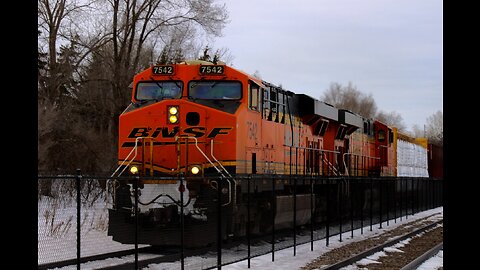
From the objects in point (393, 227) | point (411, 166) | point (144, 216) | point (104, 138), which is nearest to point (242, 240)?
point (144, 216)

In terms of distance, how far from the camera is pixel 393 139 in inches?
1230

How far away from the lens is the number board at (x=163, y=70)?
14.4 metres

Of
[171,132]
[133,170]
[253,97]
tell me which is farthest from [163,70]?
[133,170]

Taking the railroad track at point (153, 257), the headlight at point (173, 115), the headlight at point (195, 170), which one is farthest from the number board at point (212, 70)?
the railroad track at point (153, 257)

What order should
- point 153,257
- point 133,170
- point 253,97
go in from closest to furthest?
1. point 153,257
2. point 133,170
3. point 253,97

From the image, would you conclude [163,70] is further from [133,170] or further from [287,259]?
[287,259]

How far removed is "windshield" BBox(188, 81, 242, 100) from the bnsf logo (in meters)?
0.92

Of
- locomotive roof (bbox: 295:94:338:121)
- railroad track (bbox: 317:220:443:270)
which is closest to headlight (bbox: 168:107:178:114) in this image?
railroad track (bbox: 317:220:443:270)

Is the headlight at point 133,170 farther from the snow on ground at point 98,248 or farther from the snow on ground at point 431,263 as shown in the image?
the snow on ground at point 431,263

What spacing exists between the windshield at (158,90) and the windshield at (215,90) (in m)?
0.33

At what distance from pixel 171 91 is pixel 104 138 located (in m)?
17.6

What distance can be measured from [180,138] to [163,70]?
2015mm

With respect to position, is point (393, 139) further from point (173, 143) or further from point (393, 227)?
point (173, 143)

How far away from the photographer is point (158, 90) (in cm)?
1455
